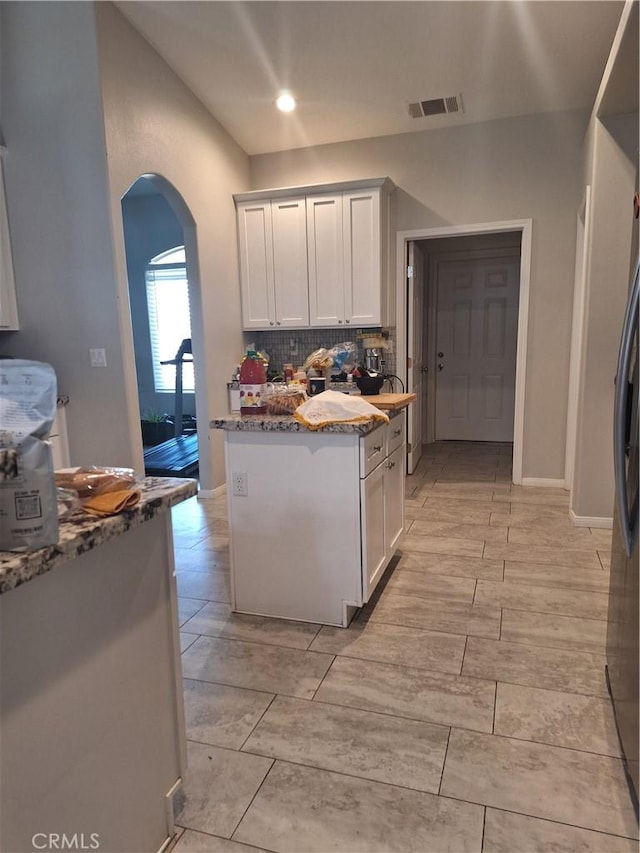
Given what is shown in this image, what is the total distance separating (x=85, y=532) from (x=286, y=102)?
393 centimetres

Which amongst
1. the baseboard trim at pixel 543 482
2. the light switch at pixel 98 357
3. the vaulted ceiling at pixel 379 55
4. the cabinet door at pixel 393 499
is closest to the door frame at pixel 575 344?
the baseboard trim at pixel 543 482

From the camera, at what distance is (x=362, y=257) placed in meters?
4.28

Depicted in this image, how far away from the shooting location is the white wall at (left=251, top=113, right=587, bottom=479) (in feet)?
13.1

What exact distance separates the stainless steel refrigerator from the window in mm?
5773

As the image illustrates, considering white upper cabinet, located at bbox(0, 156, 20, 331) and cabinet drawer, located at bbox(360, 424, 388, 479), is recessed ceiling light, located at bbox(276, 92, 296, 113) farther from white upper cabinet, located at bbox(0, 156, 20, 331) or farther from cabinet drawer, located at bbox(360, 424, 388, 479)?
cabinet drawer, located at bbox(360, 424, 388, 479)

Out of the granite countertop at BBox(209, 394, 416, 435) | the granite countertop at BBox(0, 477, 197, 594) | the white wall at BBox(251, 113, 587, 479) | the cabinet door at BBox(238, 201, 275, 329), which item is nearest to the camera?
the granite countertop at BBox(0, 477, 197, 594)

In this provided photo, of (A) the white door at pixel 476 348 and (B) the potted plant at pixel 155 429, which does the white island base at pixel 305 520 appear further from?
(B) the potted plant at pixel 155 429

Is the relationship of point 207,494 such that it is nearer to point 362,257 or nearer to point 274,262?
point 274,262

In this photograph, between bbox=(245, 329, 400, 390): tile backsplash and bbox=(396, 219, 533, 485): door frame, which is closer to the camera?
bbox=(396, 219, 533, 485): door frame

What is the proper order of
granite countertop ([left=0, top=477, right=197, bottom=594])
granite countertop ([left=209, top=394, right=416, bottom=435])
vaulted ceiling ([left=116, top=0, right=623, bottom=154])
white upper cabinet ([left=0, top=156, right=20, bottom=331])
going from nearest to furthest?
granite countertop ([left=0, top=477, right=197, bottom=594]), granite countertop ([left=209, top=394, right=416, bottom=435]), vaulted ceiling ([left=116, top=0, right=623, bottom=154]), white upper cabinet ([left=0, top=156, right=20, bottom=331])

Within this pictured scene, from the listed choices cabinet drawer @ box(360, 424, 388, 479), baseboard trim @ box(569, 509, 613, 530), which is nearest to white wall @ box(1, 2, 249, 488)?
cabinet drawer @ box(360, 424, 388, 479)

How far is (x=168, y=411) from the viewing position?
7098 mm

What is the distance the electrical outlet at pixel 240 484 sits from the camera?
2.31 meters

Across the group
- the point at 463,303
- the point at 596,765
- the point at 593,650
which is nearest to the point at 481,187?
the point at 463,303
